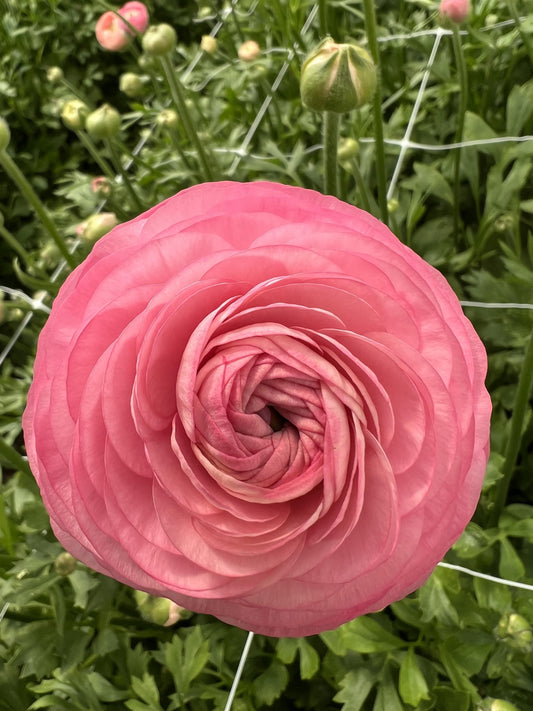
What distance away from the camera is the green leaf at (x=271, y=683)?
1.77ft

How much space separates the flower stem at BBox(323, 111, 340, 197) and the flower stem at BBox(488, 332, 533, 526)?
172 mm

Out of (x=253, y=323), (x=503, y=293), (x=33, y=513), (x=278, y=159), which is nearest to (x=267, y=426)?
(x=253, y=323)

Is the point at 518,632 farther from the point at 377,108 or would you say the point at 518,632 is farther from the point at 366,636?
the point at 377,108

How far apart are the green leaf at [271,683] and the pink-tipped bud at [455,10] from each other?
1.92 ft

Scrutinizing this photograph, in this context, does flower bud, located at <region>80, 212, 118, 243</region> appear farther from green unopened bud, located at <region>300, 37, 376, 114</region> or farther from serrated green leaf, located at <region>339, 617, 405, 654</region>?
serrated green leaf, located at <region>339, 617, 405, 654</region>

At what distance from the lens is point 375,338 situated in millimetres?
275

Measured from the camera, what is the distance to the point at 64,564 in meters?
0.52

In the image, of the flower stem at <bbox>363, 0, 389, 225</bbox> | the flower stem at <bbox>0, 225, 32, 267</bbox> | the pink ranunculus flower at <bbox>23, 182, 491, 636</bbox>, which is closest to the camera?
the pink ranunculus flower at <bbox>23, 182, 491, 636</bbox>

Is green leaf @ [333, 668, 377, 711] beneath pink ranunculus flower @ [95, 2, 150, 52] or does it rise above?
beneath

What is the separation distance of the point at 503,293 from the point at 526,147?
155mm

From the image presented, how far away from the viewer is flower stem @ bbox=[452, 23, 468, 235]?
610 mm

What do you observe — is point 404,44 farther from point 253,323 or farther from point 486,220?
point 253,323

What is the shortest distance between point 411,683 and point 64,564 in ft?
0.91

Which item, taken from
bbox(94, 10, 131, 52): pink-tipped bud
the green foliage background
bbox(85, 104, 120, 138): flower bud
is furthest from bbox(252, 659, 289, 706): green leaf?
bbox(94, 10, 131, 52): pink-tipped bud
